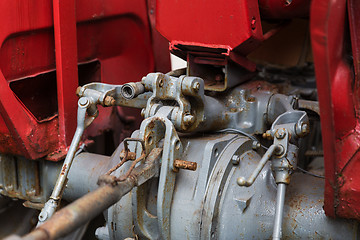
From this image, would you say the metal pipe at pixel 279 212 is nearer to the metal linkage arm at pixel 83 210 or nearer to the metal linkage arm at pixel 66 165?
the metal linkage arm at pixel 83 210

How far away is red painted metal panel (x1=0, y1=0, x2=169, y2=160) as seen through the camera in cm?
A: 133

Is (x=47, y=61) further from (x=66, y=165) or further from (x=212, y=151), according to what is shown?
(x=212, y=151)

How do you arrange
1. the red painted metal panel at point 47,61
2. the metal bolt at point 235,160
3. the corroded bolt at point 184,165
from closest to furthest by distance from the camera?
the corroded bolt at point 184,165 < the metal bolt at point 235,160 < the red painted metal panel at point 47,61

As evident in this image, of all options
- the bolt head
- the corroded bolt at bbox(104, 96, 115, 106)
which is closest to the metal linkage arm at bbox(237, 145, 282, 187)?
the bolt head

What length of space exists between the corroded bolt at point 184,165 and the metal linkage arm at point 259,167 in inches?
5.8

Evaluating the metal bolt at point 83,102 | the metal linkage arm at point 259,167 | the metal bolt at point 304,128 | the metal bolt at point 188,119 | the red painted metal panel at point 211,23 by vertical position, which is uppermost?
the red painted metal panel at point 211,23

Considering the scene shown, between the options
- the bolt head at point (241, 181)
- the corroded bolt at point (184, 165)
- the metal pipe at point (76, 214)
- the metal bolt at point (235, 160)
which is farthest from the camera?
the metal bolt at point (235, 160)

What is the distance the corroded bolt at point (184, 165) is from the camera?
3.53 feet

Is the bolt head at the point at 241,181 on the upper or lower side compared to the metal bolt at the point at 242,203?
Answer: upper

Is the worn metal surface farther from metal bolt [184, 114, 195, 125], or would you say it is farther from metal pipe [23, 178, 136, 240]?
metal pipe [23, 178, 136, 240]

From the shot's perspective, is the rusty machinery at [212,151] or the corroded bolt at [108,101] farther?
the corroded bolt at [108,101]

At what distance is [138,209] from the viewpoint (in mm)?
1130

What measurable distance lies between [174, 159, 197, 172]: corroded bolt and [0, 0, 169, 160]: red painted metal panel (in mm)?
487

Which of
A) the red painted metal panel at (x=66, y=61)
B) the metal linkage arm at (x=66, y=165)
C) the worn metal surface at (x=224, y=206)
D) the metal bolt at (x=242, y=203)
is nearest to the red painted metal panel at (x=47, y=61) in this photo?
the red painted metal panel at (x=66, y=61)
